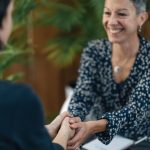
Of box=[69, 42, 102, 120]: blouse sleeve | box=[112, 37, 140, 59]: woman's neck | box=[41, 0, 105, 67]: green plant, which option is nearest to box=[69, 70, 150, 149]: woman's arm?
box=[112, 37, 140, 59]: woman's neck

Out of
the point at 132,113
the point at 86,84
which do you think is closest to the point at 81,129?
the point at 132,113

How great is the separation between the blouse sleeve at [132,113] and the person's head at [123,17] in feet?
0.74

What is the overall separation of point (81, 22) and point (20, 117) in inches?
65.1

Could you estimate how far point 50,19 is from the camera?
2662mm

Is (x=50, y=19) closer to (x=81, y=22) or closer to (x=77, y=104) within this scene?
(x=81, y=22)

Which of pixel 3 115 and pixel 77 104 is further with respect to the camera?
pixel 77 104

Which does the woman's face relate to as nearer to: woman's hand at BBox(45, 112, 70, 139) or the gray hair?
woman's hand at BBox(45, 112, 70, 139)

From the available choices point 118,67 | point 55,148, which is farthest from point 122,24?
point 55,148

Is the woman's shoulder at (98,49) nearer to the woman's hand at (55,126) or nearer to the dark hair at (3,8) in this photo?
the woman's hand at (55,126)

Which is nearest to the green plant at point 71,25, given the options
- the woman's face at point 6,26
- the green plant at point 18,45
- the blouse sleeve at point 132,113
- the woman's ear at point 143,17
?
the green plant at point 18,45

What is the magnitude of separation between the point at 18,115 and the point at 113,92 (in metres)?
0.98

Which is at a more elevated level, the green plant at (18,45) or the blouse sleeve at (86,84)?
the green plant at (18,45)

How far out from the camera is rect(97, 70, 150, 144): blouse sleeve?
68.7 inches

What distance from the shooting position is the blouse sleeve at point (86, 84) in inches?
79.4
